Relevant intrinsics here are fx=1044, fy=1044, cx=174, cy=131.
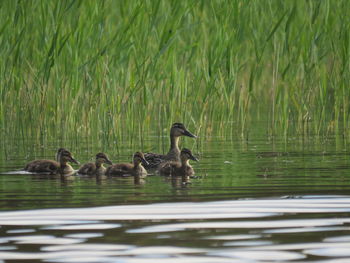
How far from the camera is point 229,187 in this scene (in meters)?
8.66

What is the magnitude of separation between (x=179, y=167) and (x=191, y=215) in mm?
3716

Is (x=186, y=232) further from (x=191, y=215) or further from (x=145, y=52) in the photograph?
(x=145, y=52)

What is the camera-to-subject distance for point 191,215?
6.91m

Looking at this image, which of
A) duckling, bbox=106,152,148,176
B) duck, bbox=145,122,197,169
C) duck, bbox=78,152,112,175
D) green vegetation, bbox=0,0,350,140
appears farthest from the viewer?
green vegetation, bbox=0,0,350,140

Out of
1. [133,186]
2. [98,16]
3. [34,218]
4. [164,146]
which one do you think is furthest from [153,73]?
[34,218]

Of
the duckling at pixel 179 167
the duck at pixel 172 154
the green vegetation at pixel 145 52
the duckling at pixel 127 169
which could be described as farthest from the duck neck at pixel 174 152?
the duckling at pixel 127 169

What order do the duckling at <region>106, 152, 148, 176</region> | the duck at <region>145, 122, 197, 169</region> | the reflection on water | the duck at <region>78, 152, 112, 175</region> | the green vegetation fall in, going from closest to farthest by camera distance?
the reflection on water, the duckling at <region>106, 152, 148, 176</region>, the duck at <region>78, 152, 112, 175</region>, the duck at <region>145, 122, 197, 169</region>, the green vegetation

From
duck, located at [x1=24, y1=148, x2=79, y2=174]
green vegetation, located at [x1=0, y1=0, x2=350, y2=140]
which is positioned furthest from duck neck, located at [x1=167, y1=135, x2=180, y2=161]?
duck, located at [x1=24, y1=148, x2=79, y2=174]

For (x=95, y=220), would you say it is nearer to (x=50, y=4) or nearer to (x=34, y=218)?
(x=34, y=218)

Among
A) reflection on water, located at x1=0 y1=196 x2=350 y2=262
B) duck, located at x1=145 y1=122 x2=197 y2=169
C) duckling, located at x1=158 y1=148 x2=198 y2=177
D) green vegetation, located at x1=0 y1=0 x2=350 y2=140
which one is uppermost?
green vegetation, located at x1=0 y1=0 x2=350 y2=140

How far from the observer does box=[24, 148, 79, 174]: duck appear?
1059 centimetres

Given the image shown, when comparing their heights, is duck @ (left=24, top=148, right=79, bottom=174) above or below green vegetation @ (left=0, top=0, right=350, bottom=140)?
below

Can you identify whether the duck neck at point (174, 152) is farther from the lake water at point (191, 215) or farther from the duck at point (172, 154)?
the lake water at point (191, 215)

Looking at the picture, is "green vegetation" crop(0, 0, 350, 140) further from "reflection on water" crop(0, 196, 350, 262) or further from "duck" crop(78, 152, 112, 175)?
"reflection on water" crop(0, 196, 350, 262)
